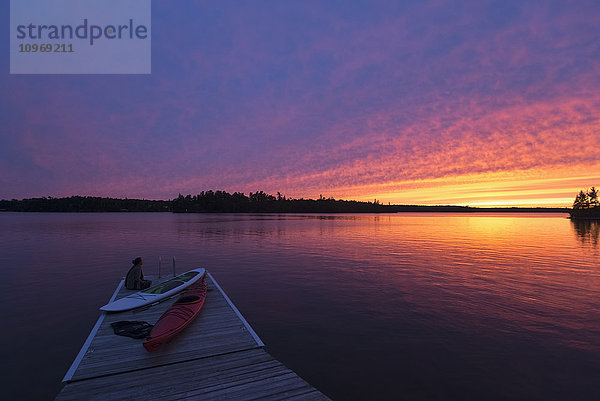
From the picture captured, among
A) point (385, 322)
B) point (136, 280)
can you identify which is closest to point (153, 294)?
point (136, 280)

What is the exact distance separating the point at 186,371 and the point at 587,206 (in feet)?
615

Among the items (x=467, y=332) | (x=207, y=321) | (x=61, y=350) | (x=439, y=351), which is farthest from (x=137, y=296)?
(x=467, y=332)

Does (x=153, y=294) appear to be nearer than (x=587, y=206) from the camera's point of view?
Yes

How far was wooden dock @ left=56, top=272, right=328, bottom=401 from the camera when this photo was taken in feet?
23.0

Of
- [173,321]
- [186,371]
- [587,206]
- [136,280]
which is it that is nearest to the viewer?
[186,371]

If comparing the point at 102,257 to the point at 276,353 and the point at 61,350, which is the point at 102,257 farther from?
the point at 276,353

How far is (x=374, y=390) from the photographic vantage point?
→ 909 cm

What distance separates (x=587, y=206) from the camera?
441 ft

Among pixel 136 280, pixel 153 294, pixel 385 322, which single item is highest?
pixel 136 280

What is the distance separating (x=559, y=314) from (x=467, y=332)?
6300 mm

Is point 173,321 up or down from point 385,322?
up

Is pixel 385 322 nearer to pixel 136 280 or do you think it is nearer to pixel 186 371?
pixel 186 371

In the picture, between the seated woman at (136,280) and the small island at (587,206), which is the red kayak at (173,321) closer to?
the seated woman at (136,280)

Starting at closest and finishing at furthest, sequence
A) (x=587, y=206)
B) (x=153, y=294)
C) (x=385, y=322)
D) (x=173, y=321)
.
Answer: (x=173, y=321), (x=385, y=322), (x=153, y=294), (x=587, y=206)
